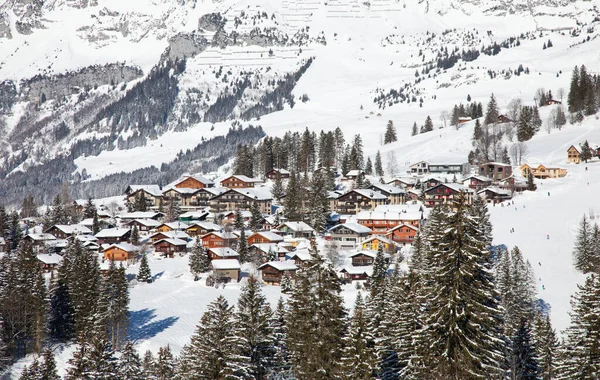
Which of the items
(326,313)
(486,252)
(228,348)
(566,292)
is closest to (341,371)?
(326,313)

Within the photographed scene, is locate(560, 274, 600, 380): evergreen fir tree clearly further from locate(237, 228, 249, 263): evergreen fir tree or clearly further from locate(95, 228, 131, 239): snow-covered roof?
locate(95, 228, 131, 239): snow-covered roof

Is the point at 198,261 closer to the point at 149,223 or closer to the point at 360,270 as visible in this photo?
the point at 360,270

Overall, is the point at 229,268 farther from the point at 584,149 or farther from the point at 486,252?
the point at 584,149

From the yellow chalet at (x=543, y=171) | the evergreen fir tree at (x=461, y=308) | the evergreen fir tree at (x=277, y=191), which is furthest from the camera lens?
the evergreen fir tree at (x=277, y=191)

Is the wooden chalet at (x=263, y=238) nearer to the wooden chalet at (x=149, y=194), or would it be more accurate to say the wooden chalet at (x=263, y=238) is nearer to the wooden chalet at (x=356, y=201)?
the wooden chalet at (x=356, y=201)

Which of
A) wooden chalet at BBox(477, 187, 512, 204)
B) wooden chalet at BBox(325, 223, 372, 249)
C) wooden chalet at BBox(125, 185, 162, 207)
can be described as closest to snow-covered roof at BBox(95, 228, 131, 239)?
wooden chalet at BBox(125, 185, 162, 207)

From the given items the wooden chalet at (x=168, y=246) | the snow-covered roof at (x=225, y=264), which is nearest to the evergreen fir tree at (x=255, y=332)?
the snow-covered roof at (x=225, y=264)
